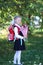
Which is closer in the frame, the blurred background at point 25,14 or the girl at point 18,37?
the girl at point 18,37

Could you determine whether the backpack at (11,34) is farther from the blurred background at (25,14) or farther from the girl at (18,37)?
the blurred background at (25,14)

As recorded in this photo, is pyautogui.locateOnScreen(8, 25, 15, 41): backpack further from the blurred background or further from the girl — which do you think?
the blurred background

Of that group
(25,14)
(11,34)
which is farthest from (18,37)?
(25,14)

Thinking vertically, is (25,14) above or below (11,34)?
above

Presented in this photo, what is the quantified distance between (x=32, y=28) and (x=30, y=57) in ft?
3.83

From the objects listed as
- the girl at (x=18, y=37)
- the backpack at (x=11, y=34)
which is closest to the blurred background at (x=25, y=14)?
the girl at (x=18, y=37)

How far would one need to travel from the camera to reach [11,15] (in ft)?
31.3

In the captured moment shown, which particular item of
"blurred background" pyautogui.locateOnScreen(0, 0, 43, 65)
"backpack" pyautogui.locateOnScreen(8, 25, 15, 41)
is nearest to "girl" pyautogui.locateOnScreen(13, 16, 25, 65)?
"backpack" pyautogui.locateOnScreen(8, 25, 15, 41)

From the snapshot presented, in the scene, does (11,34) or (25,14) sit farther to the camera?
(25,14)

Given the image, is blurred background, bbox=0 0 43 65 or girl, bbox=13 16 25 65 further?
blurred background, bbox=0 0 43 65

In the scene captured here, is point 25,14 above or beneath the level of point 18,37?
above

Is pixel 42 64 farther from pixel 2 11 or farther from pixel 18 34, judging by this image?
pixel 2 11

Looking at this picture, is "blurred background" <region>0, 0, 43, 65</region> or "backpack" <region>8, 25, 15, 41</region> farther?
"blurred background" <region>0, 0, 43, 65</region>

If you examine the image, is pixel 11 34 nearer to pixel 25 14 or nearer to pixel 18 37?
pixel 18 37
